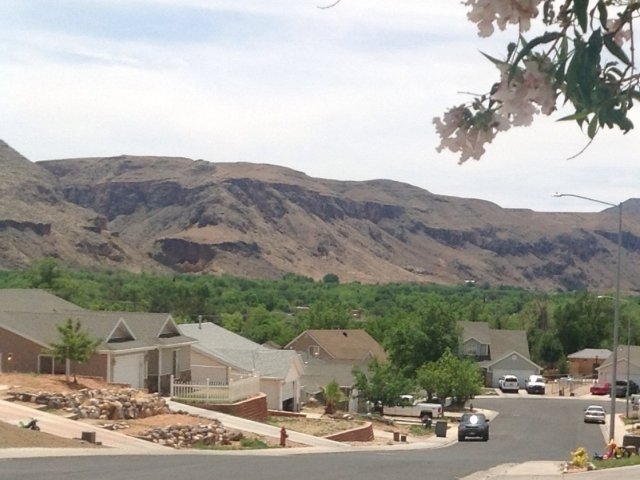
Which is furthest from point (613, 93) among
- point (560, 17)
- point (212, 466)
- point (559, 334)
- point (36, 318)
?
point (559, 334)

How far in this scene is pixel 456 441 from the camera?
4647cm

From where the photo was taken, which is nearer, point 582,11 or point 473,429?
point 582,11

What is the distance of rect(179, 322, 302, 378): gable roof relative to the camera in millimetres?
50781

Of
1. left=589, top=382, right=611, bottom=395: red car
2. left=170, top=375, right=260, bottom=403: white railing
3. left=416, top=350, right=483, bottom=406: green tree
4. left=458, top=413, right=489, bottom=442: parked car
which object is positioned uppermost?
left=170, top=375, right=260, bottom=403: white railing

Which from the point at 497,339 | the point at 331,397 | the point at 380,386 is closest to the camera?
the point at 331,397

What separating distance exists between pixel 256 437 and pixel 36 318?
13.3 metres

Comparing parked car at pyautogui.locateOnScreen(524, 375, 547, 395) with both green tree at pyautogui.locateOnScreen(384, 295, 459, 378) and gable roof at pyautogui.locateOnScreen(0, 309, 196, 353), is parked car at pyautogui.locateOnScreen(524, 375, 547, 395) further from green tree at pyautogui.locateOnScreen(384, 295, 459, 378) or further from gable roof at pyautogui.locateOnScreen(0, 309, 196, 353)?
gable roof at pyautogui.locateOnScreen(0, 309, 196, 353)

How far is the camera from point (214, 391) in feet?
141

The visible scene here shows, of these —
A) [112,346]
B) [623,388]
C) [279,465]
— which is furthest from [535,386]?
[279,465]

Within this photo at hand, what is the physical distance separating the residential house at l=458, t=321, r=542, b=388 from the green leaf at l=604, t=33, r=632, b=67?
84374 mm

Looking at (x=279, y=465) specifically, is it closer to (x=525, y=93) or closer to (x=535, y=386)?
(x=525, y=93)

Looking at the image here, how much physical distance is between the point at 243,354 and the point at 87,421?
69.3 feet

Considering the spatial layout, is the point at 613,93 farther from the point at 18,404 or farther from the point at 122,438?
the point at 18,404

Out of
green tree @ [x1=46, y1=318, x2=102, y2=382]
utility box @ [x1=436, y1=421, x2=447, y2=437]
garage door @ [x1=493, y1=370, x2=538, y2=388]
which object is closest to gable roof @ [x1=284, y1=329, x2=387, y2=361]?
garage door @ [x1=493, y1=370, x2=538, y2=388]
